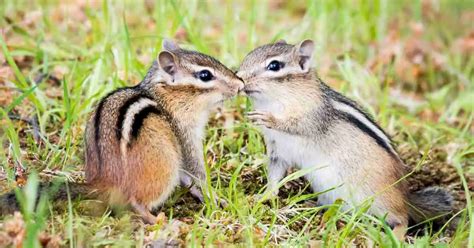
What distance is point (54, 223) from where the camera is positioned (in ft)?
13.7

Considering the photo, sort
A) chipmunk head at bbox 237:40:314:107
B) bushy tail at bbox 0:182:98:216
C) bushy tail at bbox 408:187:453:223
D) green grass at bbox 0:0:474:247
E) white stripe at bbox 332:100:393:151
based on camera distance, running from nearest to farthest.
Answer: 1. bushy tail at bbox 0:182:98:216
2. green grass at bbox 0:0:474:247
3. chipmunk head at bbox 237:40:314:107
4. white stripe at bbox 332:100:393:151
5. bushy tail at bbox 408:187:453:223

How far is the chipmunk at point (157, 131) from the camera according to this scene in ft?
13.9

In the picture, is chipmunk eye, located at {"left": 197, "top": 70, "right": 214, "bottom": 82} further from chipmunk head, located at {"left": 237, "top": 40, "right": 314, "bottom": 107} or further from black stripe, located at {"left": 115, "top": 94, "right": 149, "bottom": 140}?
black stripe, located at {"left": 115, "top": 94, "right": 149, "bottom": 140}

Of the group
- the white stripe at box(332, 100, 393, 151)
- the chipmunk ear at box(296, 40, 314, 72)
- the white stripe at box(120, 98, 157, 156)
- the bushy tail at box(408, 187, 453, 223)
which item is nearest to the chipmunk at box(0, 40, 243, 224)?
the white stripe at box(120, 98, 157, 156)

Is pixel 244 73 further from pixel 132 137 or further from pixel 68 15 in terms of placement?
pixel 68 15

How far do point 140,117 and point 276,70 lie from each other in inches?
40.0

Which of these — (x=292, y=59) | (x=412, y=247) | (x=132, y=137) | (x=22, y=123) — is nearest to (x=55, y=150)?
(x=22, y=123)

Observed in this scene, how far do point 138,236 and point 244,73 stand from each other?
1.29 m

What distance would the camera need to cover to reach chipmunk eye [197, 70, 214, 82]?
15.8 feet

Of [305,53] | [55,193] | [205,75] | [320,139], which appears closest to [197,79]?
[205,75]

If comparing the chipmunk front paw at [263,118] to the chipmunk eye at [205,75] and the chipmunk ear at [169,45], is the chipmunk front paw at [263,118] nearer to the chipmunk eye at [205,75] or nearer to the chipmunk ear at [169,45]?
the chipmunk eye at [205,75]

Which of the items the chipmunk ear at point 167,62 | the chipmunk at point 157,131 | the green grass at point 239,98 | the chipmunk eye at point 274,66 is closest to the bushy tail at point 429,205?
the green grass at point 239,98

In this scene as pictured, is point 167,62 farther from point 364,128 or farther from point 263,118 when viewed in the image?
point 364,128

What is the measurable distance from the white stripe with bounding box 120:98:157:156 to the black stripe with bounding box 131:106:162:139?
16 mm
